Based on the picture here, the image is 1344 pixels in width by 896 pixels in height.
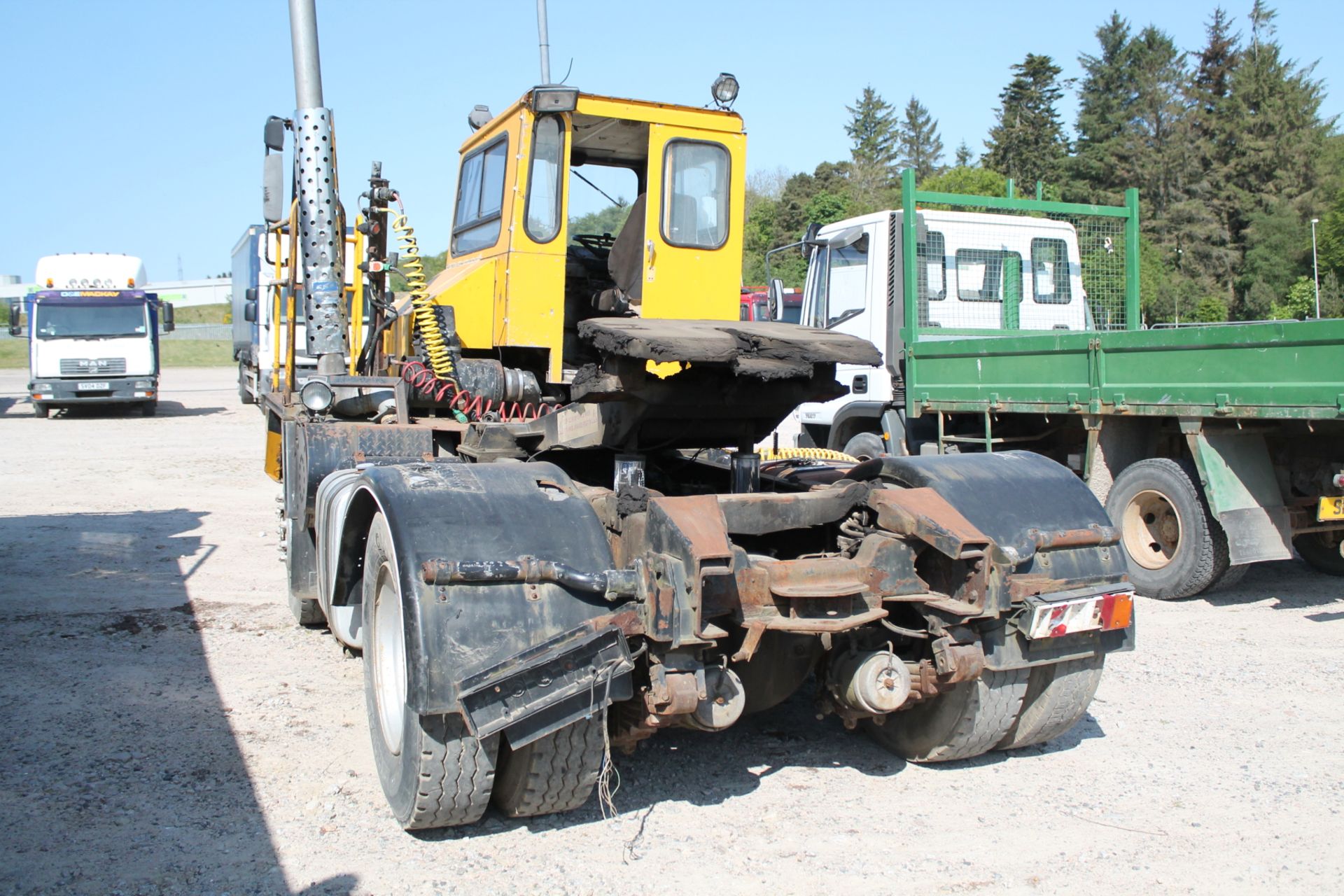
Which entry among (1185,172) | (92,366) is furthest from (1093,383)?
(1185,172)

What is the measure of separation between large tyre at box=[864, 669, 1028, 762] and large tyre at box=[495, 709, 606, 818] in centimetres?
125

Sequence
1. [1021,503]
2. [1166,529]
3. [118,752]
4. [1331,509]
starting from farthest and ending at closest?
[1166,529] → [1331,509] → [118,752] → [1021,503]

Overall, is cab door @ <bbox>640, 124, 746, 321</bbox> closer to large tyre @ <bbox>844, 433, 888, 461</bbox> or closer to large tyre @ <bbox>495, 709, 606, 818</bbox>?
large tyre @ <bbox>495, 709, 606, 818</bbox>

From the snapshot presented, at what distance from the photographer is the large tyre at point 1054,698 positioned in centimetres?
403

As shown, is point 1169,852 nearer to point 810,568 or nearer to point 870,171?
point 810,568

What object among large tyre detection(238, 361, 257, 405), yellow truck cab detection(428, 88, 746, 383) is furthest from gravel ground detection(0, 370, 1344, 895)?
large tyre detection(238, 361, 257, 405)

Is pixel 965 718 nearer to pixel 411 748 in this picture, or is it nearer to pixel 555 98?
pixel 411 748

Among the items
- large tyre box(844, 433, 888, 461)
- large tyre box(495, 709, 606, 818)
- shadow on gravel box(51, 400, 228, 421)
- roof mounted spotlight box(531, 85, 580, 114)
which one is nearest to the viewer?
large tyre box(495, 709, 606, 818)

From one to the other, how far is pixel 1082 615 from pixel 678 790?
4.97ft

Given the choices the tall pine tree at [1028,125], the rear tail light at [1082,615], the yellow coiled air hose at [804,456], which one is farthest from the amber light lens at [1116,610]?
the tall pine tree at [1028,125]

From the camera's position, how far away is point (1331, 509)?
20.9ft

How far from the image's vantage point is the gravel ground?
3.26 meters

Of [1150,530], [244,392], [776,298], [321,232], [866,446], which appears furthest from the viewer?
[244,392]

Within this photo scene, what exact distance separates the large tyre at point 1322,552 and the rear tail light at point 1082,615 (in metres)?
4.70
